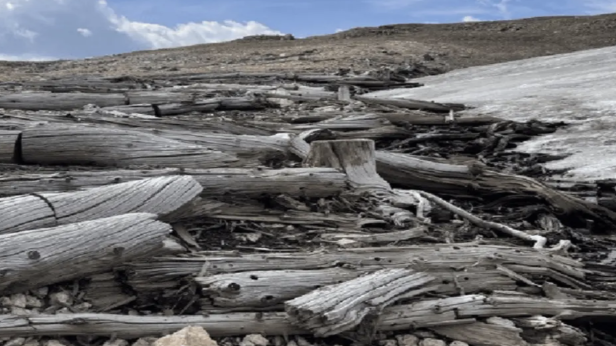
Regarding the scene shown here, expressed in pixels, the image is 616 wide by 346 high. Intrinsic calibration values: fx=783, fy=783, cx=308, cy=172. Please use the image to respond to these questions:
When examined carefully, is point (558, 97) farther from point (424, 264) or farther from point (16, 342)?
point (16, 342)

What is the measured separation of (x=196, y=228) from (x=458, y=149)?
419 centimetres

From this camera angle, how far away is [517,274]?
4.86 m

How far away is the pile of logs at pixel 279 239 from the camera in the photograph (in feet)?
13.0

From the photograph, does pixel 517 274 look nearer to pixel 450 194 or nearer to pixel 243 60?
pixel 450 194

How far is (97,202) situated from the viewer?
14.4 feet

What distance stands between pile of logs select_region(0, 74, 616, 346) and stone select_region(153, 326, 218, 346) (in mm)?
159

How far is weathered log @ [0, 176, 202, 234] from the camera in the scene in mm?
4074

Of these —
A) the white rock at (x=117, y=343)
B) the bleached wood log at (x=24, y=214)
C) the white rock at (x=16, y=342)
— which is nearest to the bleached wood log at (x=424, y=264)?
the white rock at (x=117, y=343)

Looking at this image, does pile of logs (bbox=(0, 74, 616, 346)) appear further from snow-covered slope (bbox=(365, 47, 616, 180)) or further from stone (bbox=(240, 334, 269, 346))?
snow-covered slope (bbox=(365, 47, 616, 180))

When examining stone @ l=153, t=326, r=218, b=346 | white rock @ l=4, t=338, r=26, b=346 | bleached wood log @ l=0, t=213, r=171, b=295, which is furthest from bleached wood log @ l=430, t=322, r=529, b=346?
white rock @ l=4, t=338, r=26, b=346

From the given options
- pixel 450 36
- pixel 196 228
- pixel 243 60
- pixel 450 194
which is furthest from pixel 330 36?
pixel 196 228

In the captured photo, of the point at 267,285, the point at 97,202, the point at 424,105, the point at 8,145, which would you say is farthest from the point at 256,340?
the point at 424,105

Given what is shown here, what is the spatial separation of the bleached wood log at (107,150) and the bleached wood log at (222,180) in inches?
14.2

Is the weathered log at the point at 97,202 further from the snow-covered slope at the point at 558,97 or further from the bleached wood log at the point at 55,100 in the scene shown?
the bleached wood log at the point at 55,100
